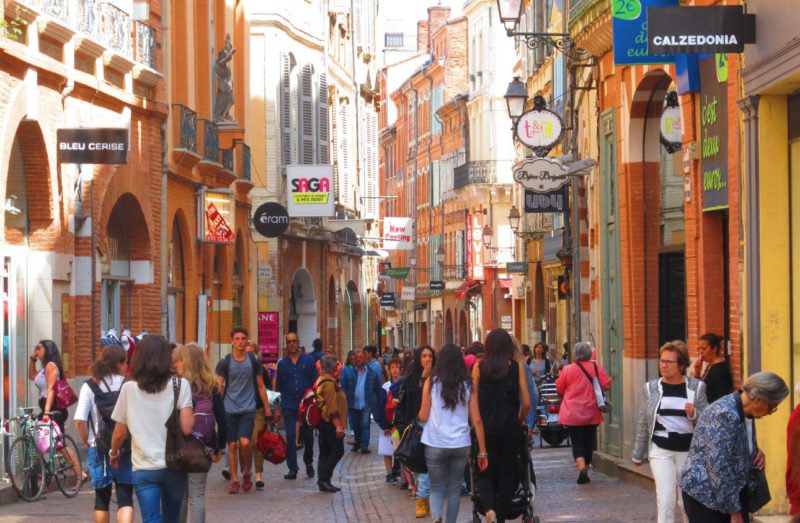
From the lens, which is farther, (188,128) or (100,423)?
(188,128)

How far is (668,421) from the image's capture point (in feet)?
39.1

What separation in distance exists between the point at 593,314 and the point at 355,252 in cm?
2840

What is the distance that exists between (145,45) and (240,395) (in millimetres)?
9472

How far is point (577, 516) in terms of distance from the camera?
16.0 metres

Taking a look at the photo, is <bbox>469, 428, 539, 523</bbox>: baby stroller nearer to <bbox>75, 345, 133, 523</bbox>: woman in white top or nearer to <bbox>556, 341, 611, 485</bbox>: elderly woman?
<bbox>75, 345, 133, 523</bbox>: woman in white top

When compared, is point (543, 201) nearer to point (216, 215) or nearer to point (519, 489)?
point (216, 215)

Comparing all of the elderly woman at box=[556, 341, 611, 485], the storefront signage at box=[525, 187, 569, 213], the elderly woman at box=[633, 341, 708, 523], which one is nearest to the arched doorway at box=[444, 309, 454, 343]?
the storefront signage at box=[525, 187, 569, 213]

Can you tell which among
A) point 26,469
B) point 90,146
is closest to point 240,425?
point 26,469

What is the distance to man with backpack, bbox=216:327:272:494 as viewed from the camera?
1933 cm

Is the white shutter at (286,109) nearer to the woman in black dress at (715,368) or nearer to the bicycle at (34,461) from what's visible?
the bicycle at (34,461)

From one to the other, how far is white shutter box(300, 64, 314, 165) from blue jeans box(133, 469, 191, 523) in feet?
109

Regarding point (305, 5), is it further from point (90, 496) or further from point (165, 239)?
point (90, 496)

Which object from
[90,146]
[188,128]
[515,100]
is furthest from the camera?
[188,128]

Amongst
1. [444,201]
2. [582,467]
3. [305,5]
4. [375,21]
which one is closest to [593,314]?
[582,467]
